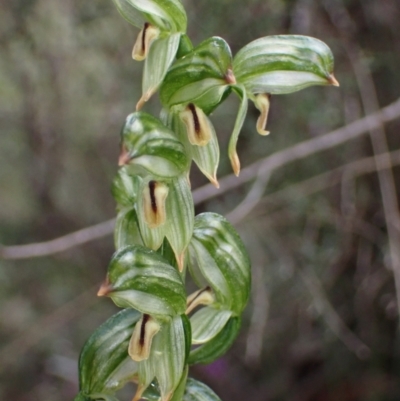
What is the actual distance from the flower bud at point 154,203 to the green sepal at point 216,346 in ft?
0.65

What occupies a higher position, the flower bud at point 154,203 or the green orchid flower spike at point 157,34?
the green orchid flower spike at point 157,34

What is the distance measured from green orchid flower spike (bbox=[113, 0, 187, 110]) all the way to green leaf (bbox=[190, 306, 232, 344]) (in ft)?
1.01

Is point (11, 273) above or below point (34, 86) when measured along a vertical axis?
below

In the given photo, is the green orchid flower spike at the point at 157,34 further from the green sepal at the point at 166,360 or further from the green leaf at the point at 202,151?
the green sepal at the point at 166,360

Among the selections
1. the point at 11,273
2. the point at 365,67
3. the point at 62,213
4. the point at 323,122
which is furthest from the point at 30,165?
the point at 365,67

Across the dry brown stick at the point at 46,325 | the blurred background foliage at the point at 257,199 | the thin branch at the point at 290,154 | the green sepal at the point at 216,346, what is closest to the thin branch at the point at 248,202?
the blurred background foliage at the point at 257,199

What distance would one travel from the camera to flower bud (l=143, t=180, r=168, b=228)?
0.72m

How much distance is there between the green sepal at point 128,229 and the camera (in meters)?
0.80

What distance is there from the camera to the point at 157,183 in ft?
2.39

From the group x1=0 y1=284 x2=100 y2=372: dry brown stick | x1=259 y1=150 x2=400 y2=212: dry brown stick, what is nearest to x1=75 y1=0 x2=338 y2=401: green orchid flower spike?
x1=259 y1=150 x2=400 y2=212: dry brown stick

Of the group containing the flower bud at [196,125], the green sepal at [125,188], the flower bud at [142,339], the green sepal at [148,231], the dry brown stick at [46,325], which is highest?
the flower bud at [196,125]

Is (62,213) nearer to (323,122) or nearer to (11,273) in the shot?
(11,273)

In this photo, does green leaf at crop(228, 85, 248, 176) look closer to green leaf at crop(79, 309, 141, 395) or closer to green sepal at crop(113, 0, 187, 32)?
green sepal at crop(113, 0, 187, 32)

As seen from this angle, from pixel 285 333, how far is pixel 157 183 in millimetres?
2559
